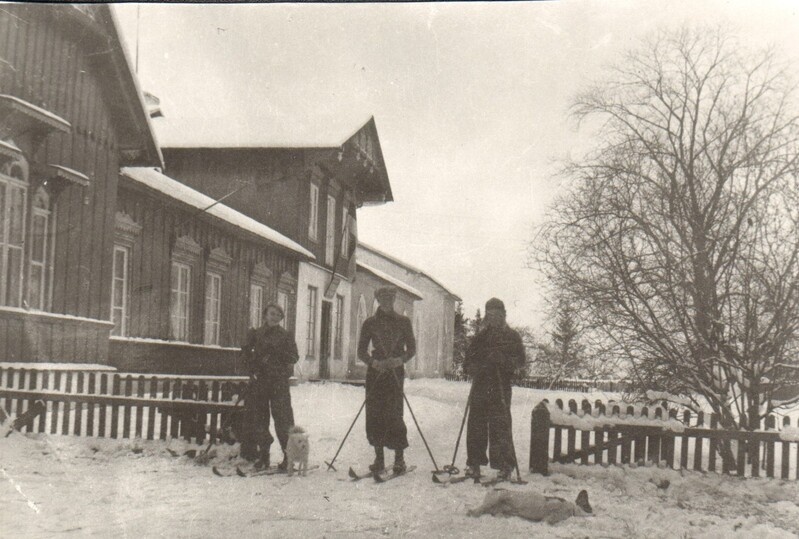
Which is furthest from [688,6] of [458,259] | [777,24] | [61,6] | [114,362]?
[114,362]

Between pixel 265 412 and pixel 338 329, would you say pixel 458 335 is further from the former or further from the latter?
pixel 338 329

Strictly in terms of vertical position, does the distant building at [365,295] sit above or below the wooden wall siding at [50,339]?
above

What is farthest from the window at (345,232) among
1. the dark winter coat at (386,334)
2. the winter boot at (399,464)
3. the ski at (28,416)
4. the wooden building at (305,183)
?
the winter boot at (399,464)

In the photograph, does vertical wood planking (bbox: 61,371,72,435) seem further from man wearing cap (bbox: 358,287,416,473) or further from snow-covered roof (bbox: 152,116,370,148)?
snow-covered roof (bbox: 152,116,370,148)

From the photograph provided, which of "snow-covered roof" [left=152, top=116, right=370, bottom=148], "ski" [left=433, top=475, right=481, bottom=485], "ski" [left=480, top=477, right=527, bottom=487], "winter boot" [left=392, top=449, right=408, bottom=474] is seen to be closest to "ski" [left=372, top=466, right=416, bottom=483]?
"winter boot" [left=392, top=449, right=408, bottom=474]

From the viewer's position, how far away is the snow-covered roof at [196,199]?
1043 centimetres

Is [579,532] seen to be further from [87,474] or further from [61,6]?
[61,6]

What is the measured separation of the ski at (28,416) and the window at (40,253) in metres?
1.40

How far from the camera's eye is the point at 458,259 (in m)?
8.77

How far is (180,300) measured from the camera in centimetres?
1061

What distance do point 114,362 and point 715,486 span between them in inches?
280

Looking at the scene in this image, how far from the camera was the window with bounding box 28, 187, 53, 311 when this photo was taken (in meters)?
8.48

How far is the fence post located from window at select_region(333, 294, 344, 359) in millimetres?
7545

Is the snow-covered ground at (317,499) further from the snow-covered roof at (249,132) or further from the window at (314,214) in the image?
the window at (314,214)
